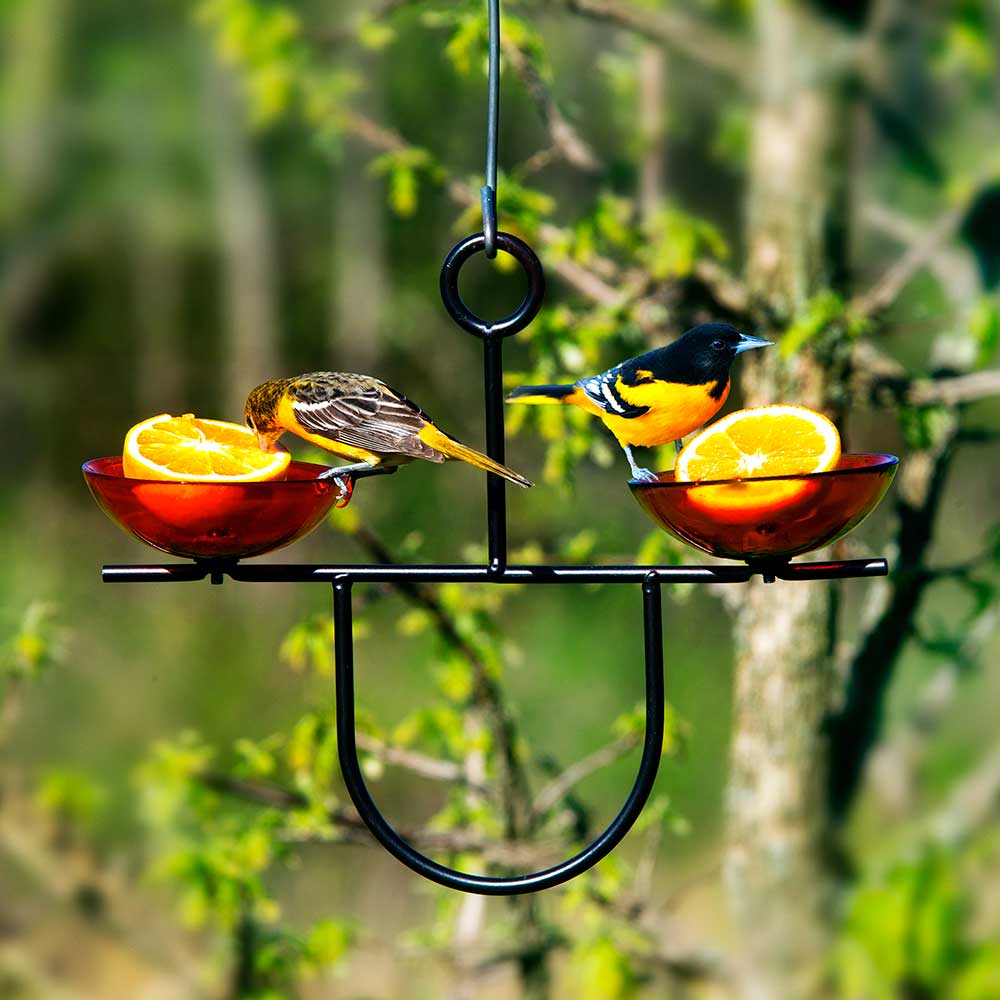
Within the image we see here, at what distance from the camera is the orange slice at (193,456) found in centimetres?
95

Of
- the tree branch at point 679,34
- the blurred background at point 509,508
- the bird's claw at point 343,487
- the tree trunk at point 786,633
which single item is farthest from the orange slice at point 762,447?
the tree branch at point 679,34

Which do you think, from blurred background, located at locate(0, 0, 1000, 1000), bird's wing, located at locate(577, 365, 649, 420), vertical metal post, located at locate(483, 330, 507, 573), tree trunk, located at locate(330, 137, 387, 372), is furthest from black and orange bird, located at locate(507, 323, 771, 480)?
tree trunk, located at locate(330, 137, 387, 372)

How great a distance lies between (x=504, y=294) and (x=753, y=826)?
4.01 feet

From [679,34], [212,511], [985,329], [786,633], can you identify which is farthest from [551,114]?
[212,511]

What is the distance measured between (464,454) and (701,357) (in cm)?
24

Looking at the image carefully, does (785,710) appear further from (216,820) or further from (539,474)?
(216,820)

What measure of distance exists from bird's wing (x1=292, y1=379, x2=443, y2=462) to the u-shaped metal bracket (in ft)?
0.37

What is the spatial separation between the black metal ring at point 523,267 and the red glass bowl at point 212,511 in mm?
162

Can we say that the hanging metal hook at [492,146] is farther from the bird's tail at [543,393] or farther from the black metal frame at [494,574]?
the bird's tail at [543,393]

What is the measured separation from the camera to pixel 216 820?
7.84ft

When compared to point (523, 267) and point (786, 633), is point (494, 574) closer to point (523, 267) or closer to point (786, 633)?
point (523, 267)

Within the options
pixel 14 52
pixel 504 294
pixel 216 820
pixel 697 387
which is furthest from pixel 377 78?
pixel 697 387

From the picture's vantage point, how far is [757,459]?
97 centimetres

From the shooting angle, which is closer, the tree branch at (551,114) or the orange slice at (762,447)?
the orange slice at (762,447)
